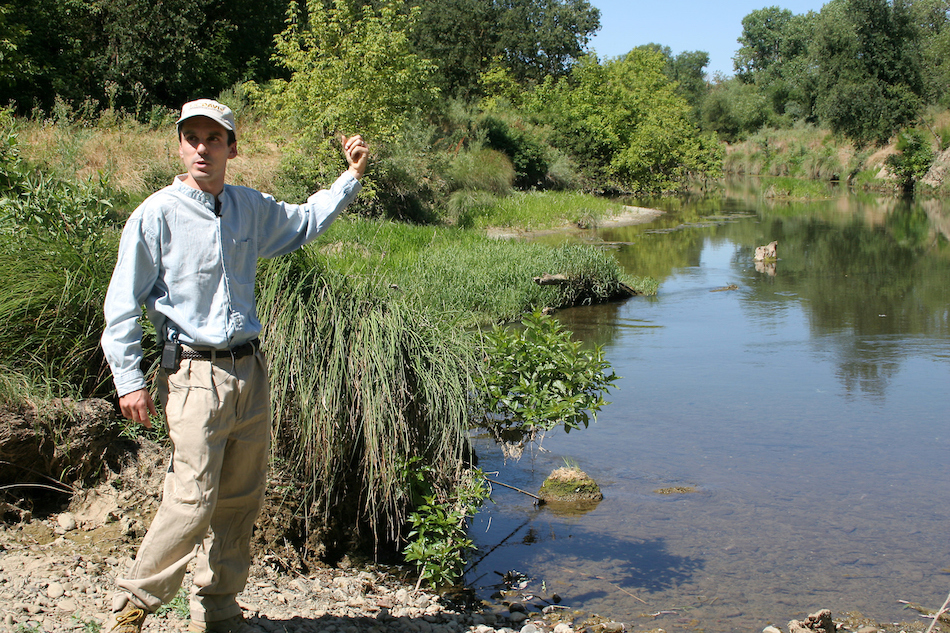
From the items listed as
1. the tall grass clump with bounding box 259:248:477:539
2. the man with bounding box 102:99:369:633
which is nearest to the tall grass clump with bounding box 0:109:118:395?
the tall grass clump with bounding box 259:248:477:539

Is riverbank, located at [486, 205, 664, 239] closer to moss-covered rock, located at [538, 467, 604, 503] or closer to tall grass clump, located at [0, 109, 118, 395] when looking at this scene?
moss-covered rock, located at [538, 467, 604, 503]

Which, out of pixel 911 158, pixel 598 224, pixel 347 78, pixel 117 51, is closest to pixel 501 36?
pixel 911 158

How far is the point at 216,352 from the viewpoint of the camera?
10.1ft

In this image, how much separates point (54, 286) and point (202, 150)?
2.11m

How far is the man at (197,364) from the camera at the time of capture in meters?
2.98

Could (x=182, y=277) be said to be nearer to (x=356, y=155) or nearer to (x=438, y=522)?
(x=356, y=155)

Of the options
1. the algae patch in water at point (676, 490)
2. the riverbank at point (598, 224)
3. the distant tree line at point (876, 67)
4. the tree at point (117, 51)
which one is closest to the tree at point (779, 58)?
the distant tree line at point (876, 67)

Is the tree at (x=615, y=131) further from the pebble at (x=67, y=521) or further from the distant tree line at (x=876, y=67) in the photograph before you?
the pebble at (x=67, y=521)

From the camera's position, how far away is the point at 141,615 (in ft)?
9.98

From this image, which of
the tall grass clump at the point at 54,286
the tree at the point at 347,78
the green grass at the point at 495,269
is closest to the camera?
the tall grass clump at the point at 54,286

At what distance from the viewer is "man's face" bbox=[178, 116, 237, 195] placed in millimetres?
3109

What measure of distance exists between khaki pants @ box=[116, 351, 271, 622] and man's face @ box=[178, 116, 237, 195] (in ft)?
2.22

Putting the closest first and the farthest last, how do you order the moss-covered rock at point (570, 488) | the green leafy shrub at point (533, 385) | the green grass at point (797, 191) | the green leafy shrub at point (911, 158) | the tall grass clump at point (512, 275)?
the green leafy shrub at point (533, 385)
the moss-covered rock at point (570, 488)
the tall grass clump at point (512, 275)
the green grass at point (797, 191)
the green leafy shrub at point (911, 158)

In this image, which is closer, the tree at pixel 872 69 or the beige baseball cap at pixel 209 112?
the beige baseball cap at pixel 209 112
